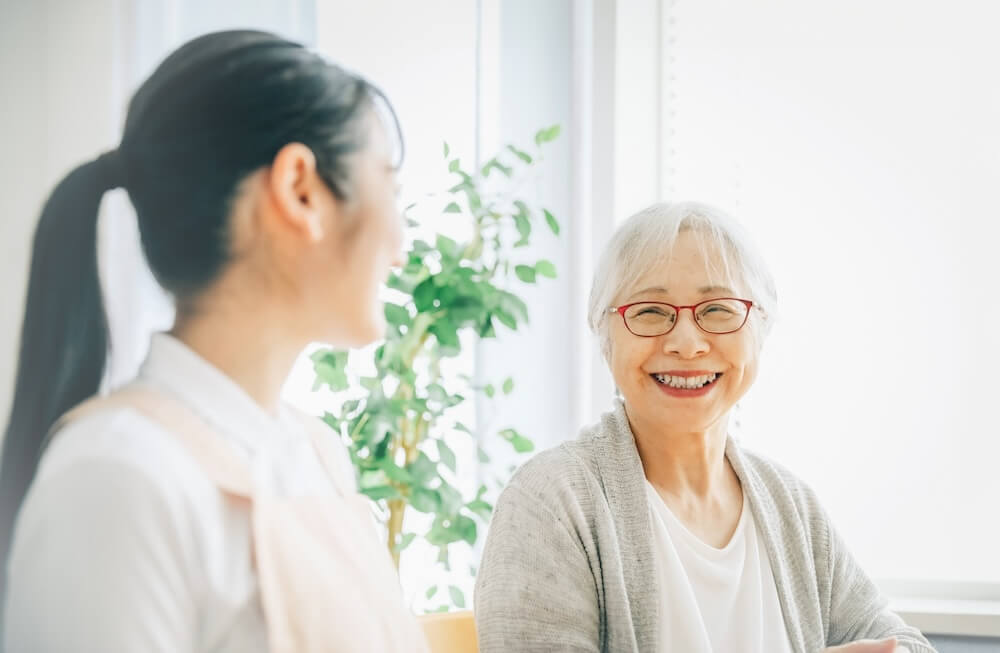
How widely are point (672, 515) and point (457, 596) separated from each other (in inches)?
27.1

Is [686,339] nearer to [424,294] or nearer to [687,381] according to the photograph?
[687,381]

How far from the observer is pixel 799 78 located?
2.22 meters

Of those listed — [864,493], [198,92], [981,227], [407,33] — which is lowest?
[864,493]

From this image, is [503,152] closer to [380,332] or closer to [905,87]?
[905,87]

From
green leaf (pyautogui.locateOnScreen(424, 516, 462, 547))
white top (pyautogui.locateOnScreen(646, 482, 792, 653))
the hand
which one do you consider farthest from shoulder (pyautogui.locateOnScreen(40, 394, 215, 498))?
green leaf (pyautogui.locateOnScreen(424, 516, 462, 547))

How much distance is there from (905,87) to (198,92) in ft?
6.91

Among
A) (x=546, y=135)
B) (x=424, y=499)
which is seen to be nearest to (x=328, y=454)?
(x=424, y=499)

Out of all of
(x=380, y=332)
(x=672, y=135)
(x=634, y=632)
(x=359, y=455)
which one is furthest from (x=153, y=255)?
(x=672, y=135)

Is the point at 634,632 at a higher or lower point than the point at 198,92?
lower

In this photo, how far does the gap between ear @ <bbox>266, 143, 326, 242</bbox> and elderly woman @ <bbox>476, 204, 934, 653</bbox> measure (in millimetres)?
738

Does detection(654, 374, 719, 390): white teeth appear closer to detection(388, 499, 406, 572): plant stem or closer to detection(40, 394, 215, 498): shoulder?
detection(388, 499, 406, 572): plant stem

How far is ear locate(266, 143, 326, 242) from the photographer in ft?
2.02

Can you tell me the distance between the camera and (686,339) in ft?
4.25

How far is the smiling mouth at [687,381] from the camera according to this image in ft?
4.35
